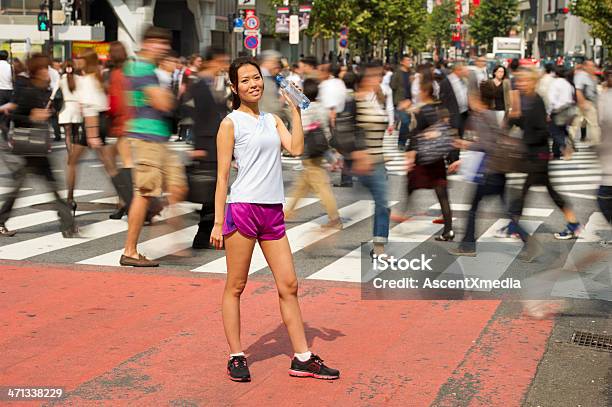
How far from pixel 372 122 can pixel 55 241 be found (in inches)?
140

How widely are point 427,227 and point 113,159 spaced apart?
3696 mm

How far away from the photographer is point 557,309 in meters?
8.23

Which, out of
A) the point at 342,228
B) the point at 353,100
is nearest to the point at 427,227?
the point at 342,228

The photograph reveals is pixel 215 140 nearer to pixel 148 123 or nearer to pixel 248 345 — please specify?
pixel 148 123

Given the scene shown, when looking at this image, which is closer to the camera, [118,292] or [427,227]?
[118,292]

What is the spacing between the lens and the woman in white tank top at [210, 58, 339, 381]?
620 centimetres

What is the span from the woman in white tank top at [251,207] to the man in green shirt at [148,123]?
3.23 metres

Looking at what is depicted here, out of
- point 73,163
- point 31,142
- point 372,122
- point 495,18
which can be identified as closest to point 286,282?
point 372,122

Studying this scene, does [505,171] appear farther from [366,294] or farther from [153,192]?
[153,192]

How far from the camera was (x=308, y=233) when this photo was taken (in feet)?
39.8

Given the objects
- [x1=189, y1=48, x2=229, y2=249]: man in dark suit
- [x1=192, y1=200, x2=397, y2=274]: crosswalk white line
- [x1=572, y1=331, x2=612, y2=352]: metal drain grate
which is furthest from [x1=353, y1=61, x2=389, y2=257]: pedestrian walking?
[x1=572, y1=331, x2=612, y2=352]: metal drain grate

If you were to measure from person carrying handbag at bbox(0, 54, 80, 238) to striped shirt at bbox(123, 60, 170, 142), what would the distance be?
1.77 m

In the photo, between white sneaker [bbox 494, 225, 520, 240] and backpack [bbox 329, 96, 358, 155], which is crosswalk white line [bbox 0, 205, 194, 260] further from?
white sneaker [bbox 494, 225, 520, 240]

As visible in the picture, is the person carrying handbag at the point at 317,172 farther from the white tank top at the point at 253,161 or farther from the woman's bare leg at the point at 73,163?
the white tank top at the point at 253,161
